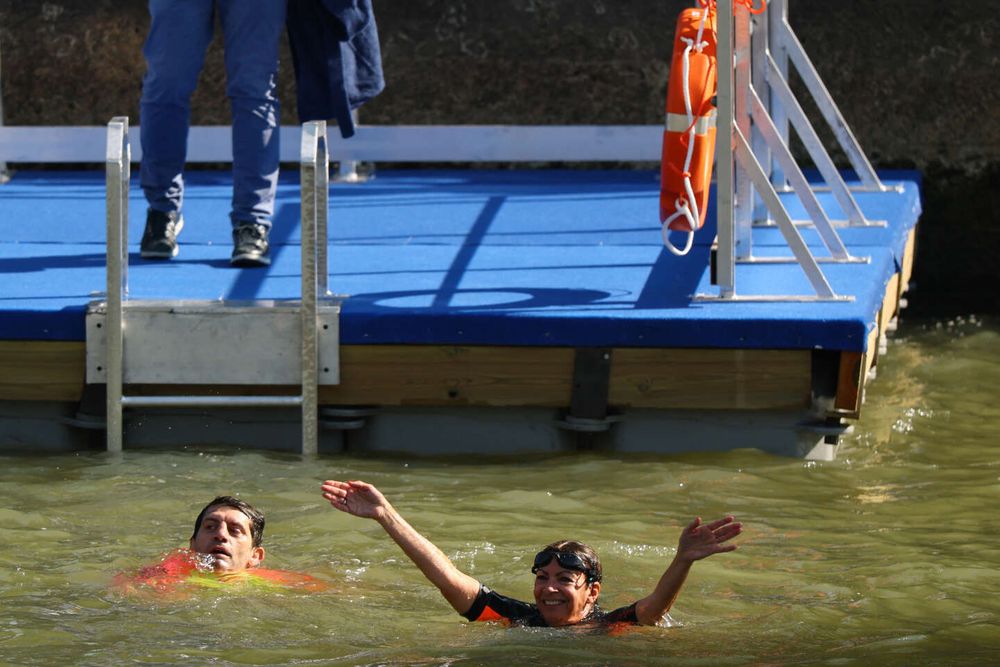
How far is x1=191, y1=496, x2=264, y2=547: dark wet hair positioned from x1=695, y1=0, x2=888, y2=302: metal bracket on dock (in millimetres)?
1896

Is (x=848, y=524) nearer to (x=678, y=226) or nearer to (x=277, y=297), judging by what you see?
(x=678, y=226)

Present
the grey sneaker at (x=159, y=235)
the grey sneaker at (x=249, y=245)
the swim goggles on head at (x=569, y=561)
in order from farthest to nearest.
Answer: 1. the grey sneaker at (x=159, y=235)
2. the grey sneaker at (x=249, y=245)
3. the swim goggles on head at (x=569, y=561)

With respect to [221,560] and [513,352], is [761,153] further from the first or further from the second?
[221,560]

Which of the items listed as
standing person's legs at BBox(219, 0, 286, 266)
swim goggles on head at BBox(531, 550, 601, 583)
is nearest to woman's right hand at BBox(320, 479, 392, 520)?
swim goggles on head at BBox(531, 550, 601, 583)

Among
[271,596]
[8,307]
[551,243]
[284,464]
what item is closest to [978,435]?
[551,243]

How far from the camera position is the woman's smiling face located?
A: 4918mm

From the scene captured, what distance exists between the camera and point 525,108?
1064 cm

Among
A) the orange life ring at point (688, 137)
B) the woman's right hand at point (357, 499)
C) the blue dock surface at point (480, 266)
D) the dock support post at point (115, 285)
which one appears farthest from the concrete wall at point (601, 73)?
the woman's right hand at point (357, 499)

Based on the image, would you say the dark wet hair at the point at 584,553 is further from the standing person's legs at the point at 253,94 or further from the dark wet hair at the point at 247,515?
the standing person's legs at the point at 253,94

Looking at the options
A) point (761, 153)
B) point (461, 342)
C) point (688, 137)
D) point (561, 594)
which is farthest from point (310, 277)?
point (761, 153)

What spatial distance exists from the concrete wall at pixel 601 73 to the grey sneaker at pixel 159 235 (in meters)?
3.31

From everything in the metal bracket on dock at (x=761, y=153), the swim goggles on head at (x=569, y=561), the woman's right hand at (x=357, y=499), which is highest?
the metal bracket on dock at (x=761, y=153)

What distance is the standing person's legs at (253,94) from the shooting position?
22.9ft

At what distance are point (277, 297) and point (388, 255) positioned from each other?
0.99m
